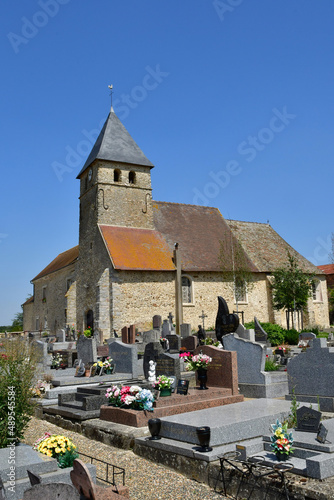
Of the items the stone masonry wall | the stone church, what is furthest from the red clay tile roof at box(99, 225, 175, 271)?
the stone masonry wall

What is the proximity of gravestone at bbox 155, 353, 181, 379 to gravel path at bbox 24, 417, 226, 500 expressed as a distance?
253 cm

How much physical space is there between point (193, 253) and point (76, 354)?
12013 mm

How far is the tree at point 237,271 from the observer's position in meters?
25.9

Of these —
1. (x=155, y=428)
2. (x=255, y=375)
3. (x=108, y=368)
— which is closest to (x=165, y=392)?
(x=155, y=428)

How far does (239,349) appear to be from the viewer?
1011 cm

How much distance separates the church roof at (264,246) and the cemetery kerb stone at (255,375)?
58.1 feet

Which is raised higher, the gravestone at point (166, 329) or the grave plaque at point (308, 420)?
the gravestone at point (166, 329)

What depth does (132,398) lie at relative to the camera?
7340mm

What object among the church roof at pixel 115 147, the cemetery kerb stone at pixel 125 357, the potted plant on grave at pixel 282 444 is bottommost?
the potted plant on grave at pixel 282 444

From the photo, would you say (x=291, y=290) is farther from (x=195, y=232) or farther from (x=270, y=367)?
(x=270, y=367)

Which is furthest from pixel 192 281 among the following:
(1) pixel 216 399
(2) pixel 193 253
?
(1) pixel 216 399

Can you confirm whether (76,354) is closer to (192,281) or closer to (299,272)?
(192,281)

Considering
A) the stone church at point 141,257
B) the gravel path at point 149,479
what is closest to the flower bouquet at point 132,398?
the gravel path at point 149,479

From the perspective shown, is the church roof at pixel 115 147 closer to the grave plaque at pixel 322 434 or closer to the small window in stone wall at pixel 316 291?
the small window in stone wall at pixel 316 291
